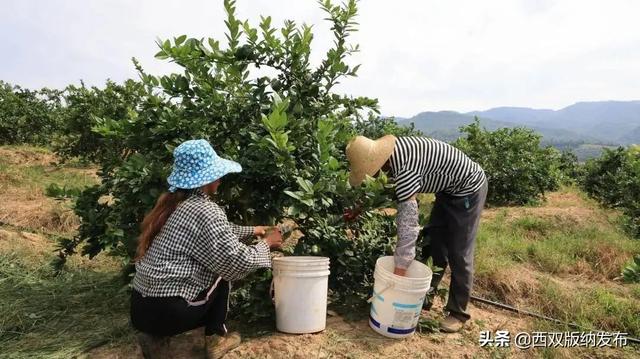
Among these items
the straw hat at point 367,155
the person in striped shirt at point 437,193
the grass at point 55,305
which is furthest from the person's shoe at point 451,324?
the grass at point 55,305

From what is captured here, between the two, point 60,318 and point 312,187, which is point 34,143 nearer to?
point 60,318

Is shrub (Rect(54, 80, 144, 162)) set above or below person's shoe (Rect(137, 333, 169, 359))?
above

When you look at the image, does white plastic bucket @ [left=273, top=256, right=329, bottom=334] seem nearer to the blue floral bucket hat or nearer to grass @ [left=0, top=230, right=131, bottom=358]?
the blue floral bucket hat

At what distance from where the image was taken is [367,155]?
3096 mm

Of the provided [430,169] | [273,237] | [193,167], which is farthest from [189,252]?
[430,169]

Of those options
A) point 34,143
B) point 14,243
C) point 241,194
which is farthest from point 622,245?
point 34,143

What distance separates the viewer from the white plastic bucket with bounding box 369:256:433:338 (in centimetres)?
303

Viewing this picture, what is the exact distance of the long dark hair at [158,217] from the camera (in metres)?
2.64

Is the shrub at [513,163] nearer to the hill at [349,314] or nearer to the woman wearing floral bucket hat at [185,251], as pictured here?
the hill at [349,314]

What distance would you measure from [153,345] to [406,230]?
1.64m

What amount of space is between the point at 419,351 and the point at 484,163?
7467 millimetres

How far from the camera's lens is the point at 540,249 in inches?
212

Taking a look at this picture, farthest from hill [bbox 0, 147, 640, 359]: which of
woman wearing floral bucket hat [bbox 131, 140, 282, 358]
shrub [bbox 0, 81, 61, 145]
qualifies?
shrub [bbox 0, 81, 61, 145]

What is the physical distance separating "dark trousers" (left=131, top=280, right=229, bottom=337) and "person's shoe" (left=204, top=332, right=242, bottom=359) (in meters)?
0.11
